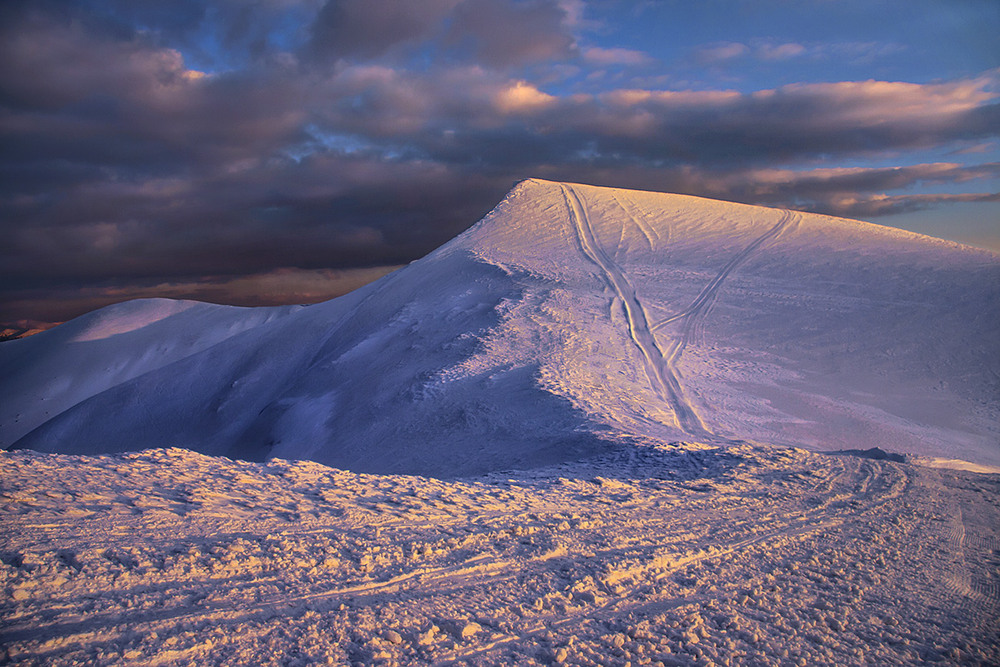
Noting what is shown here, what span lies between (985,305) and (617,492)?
2103 centimetres

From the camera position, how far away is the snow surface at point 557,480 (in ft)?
12.1

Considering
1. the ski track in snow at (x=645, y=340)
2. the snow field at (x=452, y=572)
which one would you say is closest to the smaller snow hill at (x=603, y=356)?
the ski track in snow at (x=645, y=340)

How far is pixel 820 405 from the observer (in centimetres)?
1608

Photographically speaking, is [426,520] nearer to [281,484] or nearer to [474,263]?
[281,484]

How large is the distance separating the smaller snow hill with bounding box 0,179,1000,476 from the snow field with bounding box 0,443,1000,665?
15.4ft

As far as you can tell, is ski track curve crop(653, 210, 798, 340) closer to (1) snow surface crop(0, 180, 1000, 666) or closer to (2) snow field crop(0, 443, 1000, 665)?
(1) snow surface crop(0, 180, 1000, 666)

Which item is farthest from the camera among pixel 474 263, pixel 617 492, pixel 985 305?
pixel 474 263

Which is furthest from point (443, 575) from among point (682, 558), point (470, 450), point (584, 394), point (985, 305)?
point (985, 305)

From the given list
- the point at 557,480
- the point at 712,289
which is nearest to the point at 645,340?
the point at 712,289

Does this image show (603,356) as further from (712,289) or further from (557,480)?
(557,480)

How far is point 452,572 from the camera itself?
4.50 m

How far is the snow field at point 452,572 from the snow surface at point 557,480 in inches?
1.1

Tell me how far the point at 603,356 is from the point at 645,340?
105 inches

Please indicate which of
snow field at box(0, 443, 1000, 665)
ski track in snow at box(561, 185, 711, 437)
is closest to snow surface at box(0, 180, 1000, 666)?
snow field at box(0, 443, 1000, 665)
